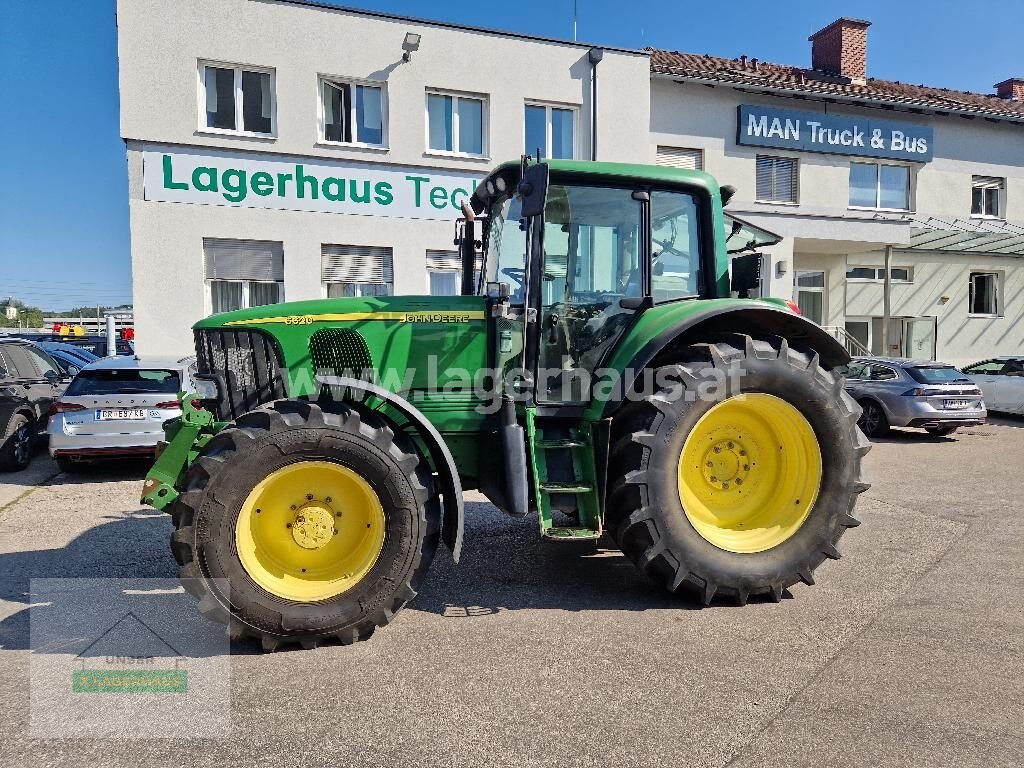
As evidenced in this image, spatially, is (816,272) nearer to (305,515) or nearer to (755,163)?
(755,163)

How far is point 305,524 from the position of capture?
3801mm

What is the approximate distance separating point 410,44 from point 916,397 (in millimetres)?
10593

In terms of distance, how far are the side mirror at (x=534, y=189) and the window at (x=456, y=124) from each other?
32.8ft

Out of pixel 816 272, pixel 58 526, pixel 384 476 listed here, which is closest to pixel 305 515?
pixel 384 476

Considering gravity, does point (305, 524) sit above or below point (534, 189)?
below

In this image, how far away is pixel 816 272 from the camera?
18.8 metres

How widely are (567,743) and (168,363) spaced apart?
7421 millimetres

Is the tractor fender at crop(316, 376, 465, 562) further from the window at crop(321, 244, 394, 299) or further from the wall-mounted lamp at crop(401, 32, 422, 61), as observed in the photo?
the wall-mounted lamp at crop(401, 32, 422, 61)

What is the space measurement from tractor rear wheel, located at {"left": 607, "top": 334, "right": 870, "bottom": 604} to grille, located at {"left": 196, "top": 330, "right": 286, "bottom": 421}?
213 centimetres

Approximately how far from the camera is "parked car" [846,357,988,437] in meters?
11.5

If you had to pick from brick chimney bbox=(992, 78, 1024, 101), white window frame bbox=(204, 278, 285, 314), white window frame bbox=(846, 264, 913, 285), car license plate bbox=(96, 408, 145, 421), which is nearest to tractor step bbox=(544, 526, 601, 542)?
car license plate bbox=(96, 408, 145, 421)

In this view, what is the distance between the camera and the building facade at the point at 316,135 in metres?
11.7

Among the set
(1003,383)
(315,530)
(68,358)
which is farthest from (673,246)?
(1003,383)

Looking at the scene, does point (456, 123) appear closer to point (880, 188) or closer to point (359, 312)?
point (359, 312)
